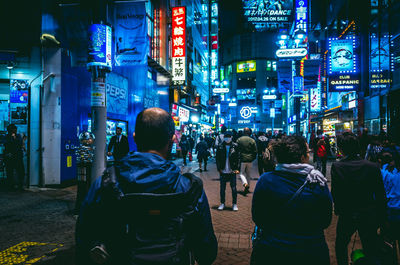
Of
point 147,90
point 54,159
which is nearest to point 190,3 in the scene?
point 147,90

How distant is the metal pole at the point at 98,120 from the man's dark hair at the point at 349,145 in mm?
4782

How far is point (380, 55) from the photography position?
16281mm

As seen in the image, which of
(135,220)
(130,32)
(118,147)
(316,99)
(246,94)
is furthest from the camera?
(246,94)

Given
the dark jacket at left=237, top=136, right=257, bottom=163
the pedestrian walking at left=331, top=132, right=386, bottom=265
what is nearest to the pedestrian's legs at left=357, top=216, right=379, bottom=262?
the pedestrian walking at left=331, top=132, right=386, bottom=265

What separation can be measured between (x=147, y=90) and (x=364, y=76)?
14838 mm

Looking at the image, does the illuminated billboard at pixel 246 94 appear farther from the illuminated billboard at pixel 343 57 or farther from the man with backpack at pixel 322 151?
the man with backpack at pixel 322 151

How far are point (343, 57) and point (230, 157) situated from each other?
1321cm

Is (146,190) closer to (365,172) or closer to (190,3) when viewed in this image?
(365,172)

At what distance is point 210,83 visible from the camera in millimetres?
47875

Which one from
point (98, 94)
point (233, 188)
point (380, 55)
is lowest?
point (233, 188)

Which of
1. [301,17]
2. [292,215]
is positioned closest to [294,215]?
[292,215]

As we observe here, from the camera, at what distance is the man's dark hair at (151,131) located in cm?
172

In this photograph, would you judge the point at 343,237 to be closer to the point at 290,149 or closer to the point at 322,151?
the point at 290,149

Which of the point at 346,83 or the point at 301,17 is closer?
the point at 346,83
